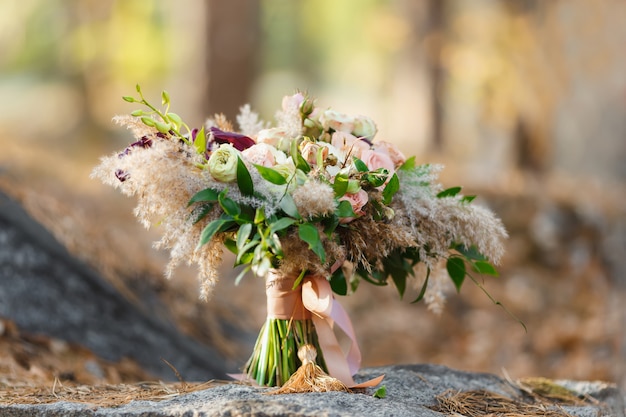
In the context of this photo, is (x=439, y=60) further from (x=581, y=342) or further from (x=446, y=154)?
(x=581, y=342)

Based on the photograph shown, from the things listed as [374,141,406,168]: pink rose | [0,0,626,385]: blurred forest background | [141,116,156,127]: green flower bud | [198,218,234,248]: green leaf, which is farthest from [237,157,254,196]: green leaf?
[0,0,626,385]: blurred forest background

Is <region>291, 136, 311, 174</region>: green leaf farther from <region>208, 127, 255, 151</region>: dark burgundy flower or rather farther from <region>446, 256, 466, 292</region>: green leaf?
<region>446, 256, 466, 292</region>: green leaf

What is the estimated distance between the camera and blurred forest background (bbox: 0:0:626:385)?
5969 mm

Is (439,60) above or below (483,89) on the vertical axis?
above

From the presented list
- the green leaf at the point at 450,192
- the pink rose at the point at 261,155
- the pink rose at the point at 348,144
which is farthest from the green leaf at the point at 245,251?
the green leaf at the point at 450,192

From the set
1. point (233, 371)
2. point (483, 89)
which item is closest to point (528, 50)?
point (483, 89)

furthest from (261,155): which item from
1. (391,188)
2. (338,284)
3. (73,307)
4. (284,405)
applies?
(73,307)

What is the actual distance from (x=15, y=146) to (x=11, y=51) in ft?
58.5

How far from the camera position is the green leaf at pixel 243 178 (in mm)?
2451

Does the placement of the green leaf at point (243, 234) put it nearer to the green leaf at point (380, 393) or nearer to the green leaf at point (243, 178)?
the green leaf at point (243, 178)

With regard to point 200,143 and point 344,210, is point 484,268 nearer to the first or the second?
point 344,210

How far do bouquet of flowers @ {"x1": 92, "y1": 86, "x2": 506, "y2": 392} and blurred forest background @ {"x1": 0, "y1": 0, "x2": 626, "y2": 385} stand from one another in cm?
153

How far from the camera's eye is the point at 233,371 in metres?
4.58

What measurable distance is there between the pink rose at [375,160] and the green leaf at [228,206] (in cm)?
50
